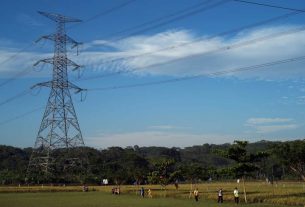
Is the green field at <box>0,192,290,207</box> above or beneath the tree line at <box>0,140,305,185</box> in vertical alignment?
beneath

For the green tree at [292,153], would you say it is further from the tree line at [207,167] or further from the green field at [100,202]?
the green field at [100,202]

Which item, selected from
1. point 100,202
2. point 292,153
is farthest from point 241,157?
point 292,153

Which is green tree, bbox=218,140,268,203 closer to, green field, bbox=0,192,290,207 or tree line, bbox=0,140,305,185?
tree line, bbox=0,140,305,185

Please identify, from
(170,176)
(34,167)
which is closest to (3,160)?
(34,167)

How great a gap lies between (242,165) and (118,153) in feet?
464

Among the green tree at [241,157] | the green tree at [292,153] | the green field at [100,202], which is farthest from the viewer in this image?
the green tree at [292,153]

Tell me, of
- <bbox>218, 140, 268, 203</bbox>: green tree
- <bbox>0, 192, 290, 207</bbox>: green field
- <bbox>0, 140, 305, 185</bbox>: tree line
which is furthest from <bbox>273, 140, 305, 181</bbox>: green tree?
<bbox>0, 192, 290, 207</bbox>: green field

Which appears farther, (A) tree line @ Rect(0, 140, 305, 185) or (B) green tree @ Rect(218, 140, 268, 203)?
(A) tree line @ Rect(0, 140, 305, 185)

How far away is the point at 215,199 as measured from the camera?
5550 centimetres

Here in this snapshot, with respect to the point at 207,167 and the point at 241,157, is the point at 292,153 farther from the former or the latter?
the point at 241,157

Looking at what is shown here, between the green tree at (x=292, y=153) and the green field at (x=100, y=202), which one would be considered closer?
the green field at (x=100, y=202)

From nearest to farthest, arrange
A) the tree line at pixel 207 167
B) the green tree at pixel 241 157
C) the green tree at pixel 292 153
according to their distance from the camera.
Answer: the green tree at pixel 241 157, the tree line at pixel 207 167, the green tree at pixel 292 153

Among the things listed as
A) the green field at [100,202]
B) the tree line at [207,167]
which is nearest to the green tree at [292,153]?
the tree line at [207,167]

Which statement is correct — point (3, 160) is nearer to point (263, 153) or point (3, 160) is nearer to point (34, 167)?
point (34, 167)
